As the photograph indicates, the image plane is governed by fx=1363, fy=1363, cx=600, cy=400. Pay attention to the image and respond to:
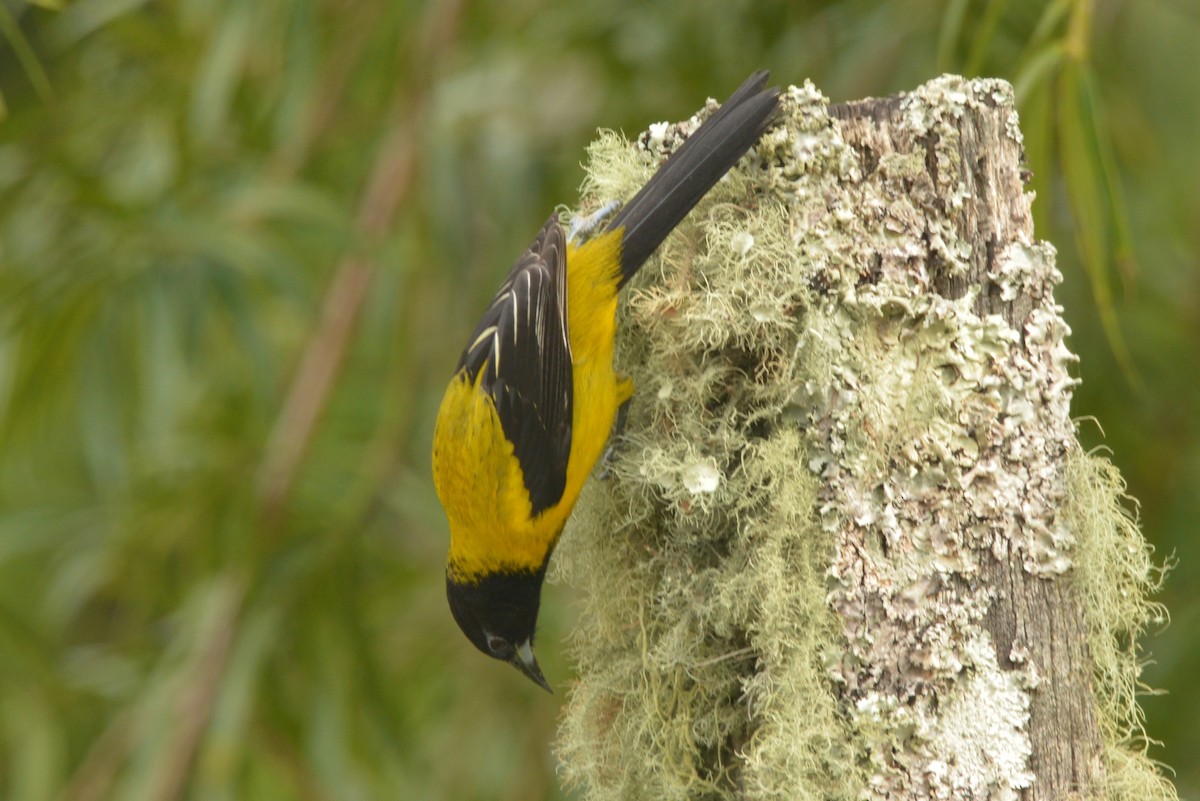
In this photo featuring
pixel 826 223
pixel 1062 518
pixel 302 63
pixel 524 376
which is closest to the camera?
pixel 1062 518

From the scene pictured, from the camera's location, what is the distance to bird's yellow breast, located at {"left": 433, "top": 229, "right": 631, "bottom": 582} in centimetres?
331

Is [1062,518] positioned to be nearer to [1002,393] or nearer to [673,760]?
[1002,393]

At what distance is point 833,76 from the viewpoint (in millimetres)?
5055

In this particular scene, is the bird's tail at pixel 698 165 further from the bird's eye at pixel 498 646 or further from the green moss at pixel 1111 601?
the bird's eye at pixel 498 646

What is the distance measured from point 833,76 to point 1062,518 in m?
3.08

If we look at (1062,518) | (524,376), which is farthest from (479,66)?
(1062,518)

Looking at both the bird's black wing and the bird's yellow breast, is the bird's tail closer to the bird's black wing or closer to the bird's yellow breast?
the bird's yellow breast

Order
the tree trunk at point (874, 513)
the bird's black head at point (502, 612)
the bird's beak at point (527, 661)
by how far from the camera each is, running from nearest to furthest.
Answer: the tree trunk at point (874, 513) → the bird's black head at point (502, 612) → the bird's beak at point (527, 661)

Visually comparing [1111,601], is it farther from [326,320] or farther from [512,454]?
[326,320]

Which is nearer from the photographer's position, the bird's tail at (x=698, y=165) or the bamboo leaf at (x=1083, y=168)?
the bird's tail at (x=698, y=165)

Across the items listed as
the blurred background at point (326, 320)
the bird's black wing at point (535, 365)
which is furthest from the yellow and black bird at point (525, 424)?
the blurred background at point (326, 320)

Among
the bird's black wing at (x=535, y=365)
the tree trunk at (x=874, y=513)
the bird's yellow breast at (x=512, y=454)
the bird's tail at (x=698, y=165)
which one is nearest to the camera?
the tree trunk at (x=874, y=513)

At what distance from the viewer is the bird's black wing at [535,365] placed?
3416mm

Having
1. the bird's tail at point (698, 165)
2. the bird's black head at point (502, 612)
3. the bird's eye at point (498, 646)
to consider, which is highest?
the bird's tail at point (698, 165)
